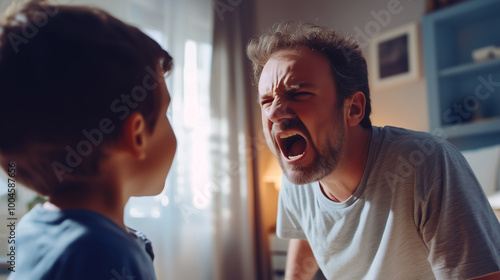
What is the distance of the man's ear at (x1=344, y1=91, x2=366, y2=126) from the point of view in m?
0.80

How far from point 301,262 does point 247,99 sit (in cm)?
154

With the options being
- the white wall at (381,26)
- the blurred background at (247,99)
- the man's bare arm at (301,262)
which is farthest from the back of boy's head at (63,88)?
the white wall at (381,26)

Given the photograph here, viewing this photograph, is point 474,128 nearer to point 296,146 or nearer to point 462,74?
point 462,74

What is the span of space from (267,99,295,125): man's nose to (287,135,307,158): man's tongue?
13 cm

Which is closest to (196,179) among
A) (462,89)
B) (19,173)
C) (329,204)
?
(329,204)

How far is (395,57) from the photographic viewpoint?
7.41 feet

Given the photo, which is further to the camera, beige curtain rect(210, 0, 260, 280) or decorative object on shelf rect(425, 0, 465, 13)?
beige curtain rect(210, 0, 260, 280)

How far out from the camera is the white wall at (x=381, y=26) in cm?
210

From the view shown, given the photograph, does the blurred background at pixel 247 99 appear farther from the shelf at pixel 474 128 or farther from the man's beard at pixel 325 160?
the man's beard at pixel 325 160

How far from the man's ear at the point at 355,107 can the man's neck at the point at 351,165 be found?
0.10ft

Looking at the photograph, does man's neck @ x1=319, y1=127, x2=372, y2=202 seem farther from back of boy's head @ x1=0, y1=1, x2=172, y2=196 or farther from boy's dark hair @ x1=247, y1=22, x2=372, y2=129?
back of boy's head @ x1=0, y1=1, x2=172, y2=196

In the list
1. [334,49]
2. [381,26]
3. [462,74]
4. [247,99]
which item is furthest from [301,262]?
[381,26]

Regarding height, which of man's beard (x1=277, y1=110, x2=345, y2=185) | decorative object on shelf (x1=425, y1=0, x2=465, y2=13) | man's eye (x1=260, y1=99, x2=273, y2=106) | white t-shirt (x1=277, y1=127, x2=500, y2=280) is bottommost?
white t-shirt (x1=277, y1=127, x2=500, y2=280)

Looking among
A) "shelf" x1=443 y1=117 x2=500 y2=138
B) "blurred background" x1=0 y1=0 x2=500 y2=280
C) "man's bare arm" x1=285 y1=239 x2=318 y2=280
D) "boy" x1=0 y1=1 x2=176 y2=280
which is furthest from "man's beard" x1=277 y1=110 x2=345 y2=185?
"shelf" x1=443 y1=117 x2=500 y2=138
